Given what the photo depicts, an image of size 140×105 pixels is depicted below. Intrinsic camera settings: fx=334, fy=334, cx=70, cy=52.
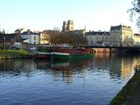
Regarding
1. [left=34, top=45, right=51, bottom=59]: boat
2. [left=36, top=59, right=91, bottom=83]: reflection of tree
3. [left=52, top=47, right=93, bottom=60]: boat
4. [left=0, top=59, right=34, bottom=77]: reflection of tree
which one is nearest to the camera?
[left=36, top=59, right=91, bottom=83]: reflection of tree

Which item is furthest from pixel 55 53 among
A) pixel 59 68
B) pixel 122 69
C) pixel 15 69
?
pixel 15 69

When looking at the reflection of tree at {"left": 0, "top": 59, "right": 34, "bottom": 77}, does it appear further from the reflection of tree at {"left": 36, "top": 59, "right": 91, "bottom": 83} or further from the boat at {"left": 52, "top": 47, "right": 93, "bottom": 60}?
the boat at {"left": 52, "top": 47, "right": 93, "bottom": 60}

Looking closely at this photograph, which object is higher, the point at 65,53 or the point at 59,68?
the point at 65,53

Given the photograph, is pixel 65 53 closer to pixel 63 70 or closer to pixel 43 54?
pixel 43 54

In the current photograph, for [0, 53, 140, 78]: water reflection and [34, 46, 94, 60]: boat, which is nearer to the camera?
[0, 53, 140, 78]: water reflection

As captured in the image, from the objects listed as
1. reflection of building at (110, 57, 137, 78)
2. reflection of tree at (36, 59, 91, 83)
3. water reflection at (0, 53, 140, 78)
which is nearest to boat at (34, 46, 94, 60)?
water reflection at (0, 53, 140, 78)

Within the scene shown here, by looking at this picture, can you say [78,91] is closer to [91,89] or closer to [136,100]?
[91,89]

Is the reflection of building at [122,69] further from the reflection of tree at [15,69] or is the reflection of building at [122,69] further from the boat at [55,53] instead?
the boat at [55,53]

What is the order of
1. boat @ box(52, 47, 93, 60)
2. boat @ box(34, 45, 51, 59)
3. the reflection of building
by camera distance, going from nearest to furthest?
the reflection of building
boat @ box(52, 47, 93, 60)
boat @ box(34, 45, 51, 59)

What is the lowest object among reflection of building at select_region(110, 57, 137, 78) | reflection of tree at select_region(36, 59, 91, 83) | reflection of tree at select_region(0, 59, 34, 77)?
reflection of building at select_region(110, 57, 137, 78)

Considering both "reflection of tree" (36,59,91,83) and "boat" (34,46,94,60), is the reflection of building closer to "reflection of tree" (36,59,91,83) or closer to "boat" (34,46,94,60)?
"reflection of tree" (36,59,91,83)

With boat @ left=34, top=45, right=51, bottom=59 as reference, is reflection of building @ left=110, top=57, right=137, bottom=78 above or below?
below

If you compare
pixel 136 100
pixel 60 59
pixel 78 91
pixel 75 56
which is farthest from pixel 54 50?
pixel 136 100

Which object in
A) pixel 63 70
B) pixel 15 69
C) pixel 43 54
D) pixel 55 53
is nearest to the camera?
pixel 15 69
